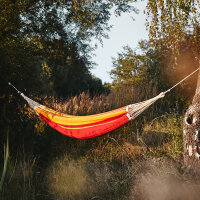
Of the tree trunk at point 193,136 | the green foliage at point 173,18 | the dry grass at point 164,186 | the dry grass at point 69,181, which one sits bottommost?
the dry grass at point 69,181

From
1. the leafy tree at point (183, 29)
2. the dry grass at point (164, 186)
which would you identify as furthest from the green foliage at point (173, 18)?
the dry grass at point (164, 186)

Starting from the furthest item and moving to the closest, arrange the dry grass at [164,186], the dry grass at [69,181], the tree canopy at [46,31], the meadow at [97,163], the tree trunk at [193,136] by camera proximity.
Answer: the tree canopy at [46,31] < the tree trunk at [193,136] < the dry grass at [69,181] < the meadow at [97,163] < the dry grass at [164,186]

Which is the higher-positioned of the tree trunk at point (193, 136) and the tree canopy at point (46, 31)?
the tree canopy at point (46, 31)

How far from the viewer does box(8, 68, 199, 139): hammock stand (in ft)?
8.88

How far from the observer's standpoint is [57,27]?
583cm

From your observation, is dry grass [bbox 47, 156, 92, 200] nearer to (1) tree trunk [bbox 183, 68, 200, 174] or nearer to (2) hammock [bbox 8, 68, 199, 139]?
(2) hammock [bbox 8, 68, 199, 139]

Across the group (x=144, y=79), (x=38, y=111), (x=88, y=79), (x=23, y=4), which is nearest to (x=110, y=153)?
(x=38, y=111)

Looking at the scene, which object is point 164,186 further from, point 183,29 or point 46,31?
point 46,31

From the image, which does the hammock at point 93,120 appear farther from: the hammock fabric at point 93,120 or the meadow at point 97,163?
the meadow at point 97,163

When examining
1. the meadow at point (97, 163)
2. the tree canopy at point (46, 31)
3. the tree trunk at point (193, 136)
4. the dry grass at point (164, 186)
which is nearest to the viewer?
the dry grass at point (164, 186)

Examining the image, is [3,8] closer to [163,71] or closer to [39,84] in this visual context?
[39,84]

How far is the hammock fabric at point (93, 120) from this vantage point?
107 inches

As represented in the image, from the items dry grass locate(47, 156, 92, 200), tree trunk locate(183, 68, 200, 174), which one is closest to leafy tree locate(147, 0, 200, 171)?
tree trunk locate(183, 68, 200, 174)

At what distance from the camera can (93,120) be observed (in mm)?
2854
